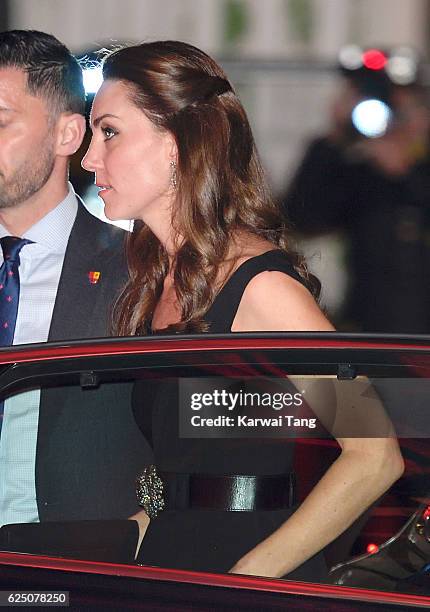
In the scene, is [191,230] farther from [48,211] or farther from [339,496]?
[339,496]

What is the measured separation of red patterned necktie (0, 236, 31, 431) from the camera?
124 inches

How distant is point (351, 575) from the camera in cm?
214

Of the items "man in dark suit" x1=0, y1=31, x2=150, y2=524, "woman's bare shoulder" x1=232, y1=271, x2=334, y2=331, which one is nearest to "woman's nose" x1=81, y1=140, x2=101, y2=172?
"man in dark suit" x1=0, y1=31, x2=150, y2=524

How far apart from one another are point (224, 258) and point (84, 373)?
1.98ft

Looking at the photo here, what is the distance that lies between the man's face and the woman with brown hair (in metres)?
0.31

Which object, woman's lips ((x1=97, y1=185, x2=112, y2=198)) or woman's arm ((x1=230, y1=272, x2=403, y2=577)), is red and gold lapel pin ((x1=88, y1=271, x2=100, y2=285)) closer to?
woman's lips ((x1=97, y1=185, x2=112, y2=198))

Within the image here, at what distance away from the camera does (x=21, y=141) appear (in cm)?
328

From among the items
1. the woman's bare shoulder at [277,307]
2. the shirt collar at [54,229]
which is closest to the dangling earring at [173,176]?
the woman's bare shoulder at [277,307]

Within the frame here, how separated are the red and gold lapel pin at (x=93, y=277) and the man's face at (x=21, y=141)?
0.91 feet

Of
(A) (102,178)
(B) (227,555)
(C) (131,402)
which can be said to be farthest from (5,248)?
(B) (227,555)

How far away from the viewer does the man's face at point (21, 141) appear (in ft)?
10.7

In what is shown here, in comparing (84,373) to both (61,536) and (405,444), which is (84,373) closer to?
(61,536)

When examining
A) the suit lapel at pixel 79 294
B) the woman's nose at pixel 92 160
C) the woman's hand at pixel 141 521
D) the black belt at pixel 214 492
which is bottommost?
the suit lapel at pixel 79 294

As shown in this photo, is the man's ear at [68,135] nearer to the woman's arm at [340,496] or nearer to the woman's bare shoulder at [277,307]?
the woman's bare shoulder at [277,307]
